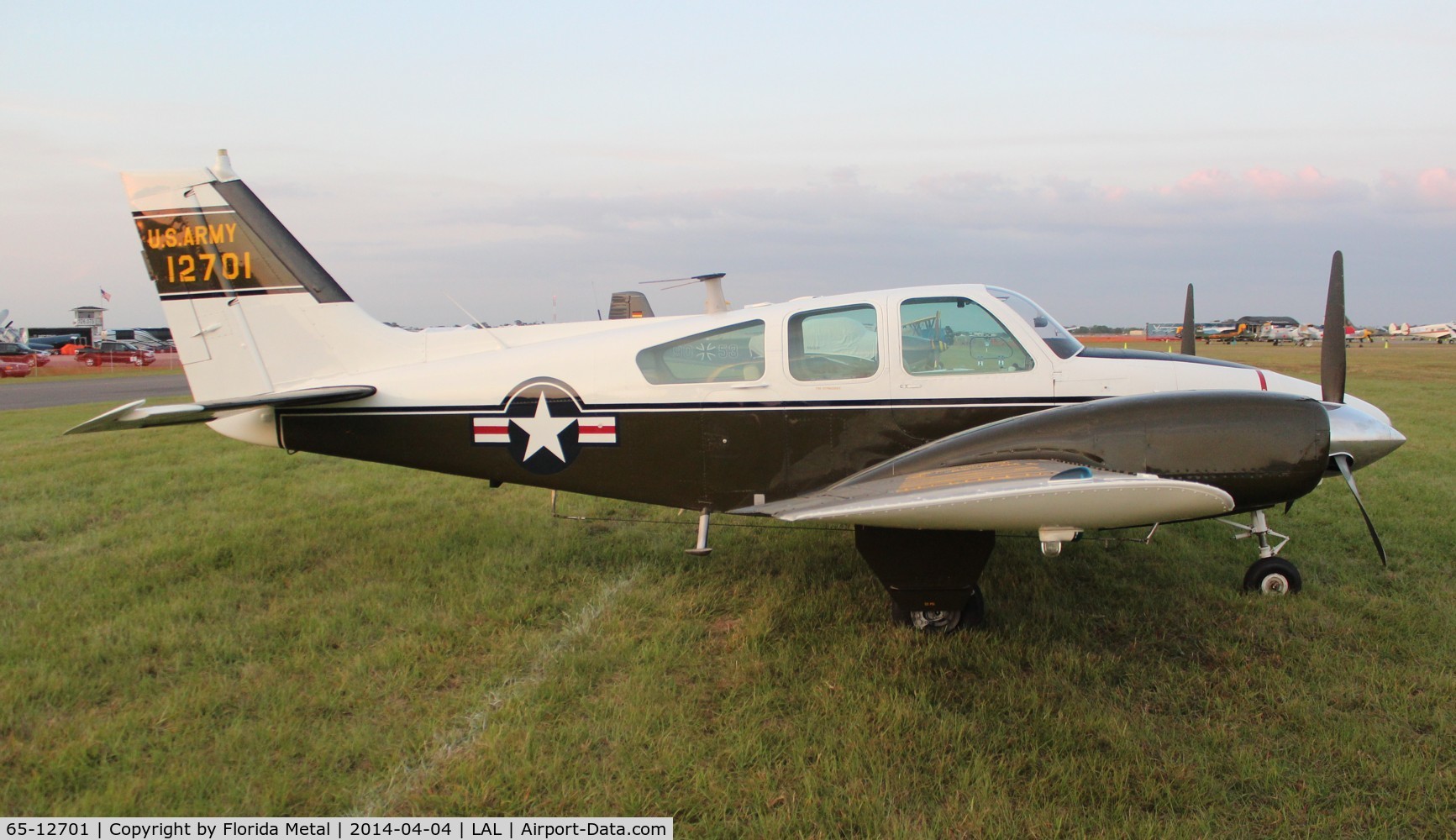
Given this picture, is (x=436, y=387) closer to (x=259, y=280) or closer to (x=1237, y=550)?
(x=259, y=280)

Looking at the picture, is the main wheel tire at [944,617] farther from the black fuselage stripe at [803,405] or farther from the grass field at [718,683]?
the black fuselage stripe at [803,405]

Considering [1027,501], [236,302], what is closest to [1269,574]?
[1027,501]

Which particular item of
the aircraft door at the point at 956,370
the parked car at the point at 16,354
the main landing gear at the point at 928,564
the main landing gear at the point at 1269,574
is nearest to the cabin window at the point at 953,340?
the aircraft door at the point at 956,370

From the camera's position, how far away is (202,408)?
4602 mm

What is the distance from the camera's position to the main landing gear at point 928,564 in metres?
4.27

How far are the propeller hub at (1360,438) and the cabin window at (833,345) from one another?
261cm

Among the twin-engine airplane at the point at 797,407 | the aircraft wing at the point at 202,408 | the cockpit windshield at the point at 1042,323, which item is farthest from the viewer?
the cockpit windshield at the point at 1042,323

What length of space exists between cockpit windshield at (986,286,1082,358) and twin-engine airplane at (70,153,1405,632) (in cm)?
2

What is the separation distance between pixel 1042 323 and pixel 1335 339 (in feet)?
7.28

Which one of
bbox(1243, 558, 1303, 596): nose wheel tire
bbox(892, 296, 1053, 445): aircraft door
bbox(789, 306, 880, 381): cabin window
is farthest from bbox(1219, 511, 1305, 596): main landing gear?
bbox(789, 306, 880, 381): cabin window

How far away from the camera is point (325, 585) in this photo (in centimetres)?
532

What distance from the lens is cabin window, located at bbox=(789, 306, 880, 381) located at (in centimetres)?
468

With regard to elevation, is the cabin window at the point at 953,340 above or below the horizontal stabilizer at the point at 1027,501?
above

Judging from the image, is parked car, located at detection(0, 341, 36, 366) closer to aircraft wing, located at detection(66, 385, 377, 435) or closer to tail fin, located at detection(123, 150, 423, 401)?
tail fin, located at detection(123, 150, 423, 401)
